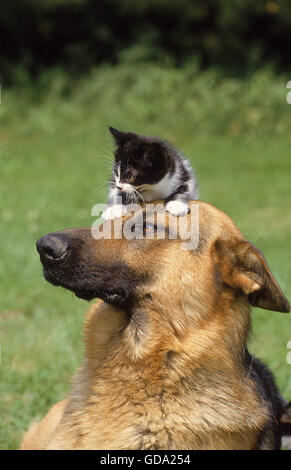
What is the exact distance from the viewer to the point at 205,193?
36.8ft

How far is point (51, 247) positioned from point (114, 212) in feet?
2.37

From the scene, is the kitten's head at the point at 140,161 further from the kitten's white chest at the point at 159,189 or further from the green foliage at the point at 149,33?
the green foliage at the point at 149,33

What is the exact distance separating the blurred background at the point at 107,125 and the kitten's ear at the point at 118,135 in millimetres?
1899

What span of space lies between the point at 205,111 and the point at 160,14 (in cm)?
541

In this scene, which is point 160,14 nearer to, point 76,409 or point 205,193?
point 205,193

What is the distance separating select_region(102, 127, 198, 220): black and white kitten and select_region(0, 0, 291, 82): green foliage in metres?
15.7

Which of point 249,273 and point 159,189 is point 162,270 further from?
point 159,189

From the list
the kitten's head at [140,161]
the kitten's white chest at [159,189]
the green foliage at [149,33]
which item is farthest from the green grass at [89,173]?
the green foliage at [149,33]

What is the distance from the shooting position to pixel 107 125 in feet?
50.0

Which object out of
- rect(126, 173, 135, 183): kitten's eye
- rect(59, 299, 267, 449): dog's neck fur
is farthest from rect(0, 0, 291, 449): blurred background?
rect(126, 173, 135, 183): kitten's eye

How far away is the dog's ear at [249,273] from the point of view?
9.86ft

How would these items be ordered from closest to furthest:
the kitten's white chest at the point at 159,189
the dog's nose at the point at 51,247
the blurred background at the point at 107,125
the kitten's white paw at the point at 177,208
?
the dog's nose at the point at 51,247, the kitten's white paw at the point at 177,208, the kitten's white chest at the point at 159,189, the blurred background at the point at 107,125

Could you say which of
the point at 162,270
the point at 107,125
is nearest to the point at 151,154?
the point at 162,270

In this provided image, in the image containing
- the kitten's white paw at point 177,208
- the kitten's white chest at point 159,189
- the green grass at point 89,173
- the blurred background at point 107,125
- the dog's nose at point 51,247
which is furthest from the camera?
the blurred background at point 107,125
